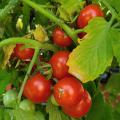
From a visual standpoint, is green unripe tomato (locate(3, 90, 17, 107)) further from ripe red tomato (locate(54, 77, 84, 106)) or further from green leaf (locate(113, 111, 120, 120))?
green leaf (locate(113, 111, 120, 120))

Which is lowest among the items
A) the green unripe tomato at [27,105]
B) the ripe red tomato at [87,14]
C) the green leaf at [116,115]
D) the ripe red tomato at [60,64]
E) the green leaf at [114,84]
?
the green leaf at [116,115]

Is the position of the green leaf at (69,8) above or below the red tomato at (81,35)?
above

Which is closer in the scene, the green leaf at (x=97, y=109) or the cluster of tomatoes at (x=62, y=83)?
the cluster of tomatoes at (x=62, y=83)

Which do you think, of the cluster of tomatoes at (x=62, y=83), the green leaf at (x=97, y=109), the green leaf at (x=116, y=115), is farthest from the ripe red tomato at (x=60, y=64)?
→ the green leaf at (x=116, y=115)

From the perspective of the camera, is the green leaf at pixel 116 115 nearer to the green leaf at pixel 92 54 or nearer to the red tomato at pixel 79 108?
the red tomato at pixel 79 108

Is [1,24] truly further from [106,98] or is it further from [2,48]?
[106,98]

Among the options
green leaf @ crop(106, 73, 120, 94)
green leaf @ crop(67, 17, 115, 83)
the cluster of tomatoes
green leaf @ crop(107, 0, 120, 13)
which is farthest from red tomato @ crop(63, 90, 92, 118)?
green leaf @ crop(106, 73, 120, 94)

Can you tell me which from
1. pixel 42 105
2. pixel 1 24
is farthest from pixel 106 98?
pixel 1 24
